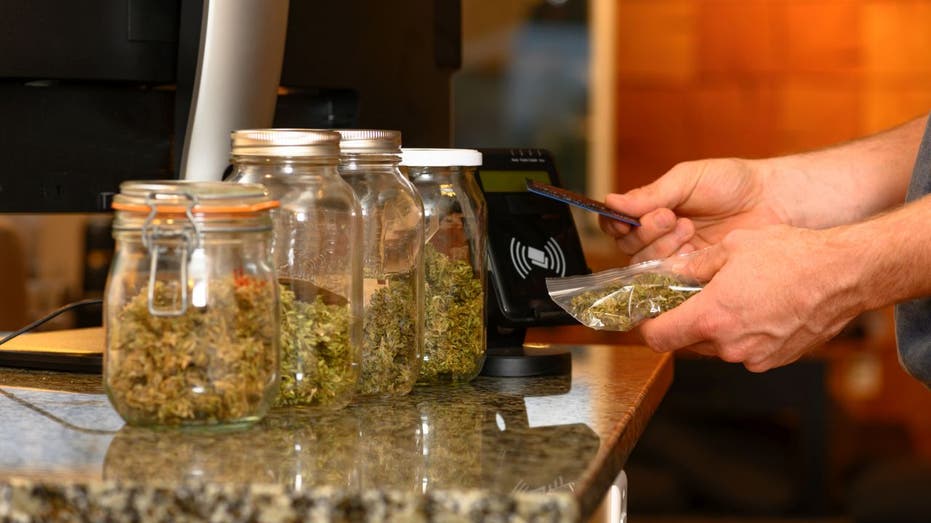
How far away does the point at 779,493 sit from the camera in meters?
3.48

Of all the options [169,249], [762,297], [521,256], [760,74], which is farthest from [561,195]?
[760,74]

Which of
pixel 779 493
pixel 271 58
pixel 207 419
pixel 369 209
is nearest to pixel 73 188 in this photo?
pixel 271 58

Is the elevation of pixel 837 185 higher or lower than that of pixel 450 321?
higher

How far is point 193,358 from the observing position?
2.58 ft

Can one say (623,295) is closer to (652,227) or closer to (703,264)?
(703,264)

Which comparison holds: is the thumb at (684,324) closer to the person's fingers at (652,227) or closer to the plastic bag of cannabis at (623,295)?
the plastic bag of cannabis at (623,295)

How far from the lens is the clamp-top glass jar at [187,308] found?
0.79 meters

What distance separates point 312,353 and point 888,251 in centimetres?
51

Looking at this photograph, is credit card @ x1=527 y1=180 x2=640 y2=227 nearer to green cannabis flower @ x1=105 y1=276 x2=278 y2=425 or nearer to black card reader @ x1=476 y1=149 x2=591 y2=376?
black card reader @ x1=476 y1=149 x2=591 y2=376

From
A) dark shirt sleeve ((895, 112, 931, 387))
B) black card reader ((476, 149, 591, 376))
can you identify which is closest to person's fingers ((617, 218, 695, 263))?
black card reader ((476, 149, 591, 376))

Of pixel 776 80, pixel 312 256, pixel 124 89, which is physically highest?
pixel 776 80

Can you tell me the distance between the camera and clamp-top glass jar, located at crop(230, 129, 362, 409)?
89 centimetres

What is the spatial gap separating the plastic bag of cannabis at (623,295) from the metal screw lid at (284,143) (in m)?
0.30

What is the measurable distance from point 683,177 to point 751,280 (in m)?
0.37
